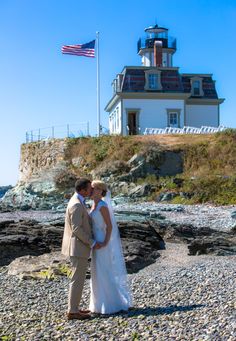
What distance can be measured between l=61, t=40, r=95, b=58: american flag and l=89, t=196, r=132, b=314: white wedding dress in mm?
28377

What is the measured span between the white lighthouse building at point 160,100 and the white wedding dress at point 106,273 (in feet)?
114

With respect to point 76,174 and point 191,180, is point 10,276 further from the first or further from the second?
point 76,174

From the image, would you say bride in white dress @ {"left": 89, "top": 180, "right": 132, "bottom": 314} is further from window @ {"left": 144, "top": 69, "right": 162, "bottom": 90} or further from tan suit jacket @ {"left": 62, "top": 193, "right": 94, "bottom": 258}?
window @ {"left": 144, "top": 69, "right": 162, "bottom": 90}

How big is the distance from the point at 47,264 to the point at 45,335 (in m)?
4.39

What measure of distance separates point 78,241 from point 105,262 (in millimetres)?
513

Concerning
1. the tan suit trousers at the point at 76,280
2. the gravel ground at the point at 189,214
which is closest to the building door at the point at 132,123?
the gravel ground at the point at 189,214

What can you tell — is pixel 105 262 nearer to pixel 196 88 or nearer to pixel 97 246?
pixel 97 246

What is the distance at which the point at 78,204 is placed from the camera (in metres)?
7.33

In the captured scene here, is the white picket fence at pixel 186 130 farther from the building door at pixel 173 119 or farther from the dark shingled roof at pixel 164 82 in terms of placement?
the dark shingled roof at pixel 164 82

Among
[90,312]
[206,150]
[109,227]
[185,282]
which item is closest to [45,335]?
[90,312]

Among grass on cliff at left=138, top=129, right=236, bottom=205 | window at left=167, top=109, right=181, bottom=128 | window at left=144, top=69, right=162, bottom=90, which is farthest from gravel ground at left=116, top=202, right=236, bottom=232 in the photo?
window at left=144, top=69, right=162, bottom=90

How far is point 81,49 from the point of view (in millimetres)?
36156

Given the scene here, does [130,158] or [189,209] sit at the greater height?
[130,158]

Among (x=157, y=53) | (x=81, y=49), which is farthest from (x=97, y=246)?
(x=157, y=53)
